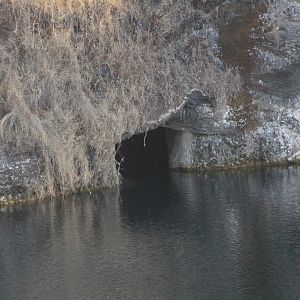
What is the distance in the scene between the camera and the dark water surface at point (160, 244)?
11195 millimetres

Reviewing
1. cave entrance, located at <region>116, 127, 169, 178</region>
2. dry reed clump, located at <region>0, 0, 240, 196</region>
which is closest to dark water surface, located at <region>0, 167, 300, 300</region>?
dry reed clump, located at <region>0, 0, 240, 196</region>

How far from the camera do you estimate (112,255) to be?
13328 millimetres

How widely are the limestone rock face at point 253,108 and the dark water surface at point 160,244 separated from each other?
3.69 m

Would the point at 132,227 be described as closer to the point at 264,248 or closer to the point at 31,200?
the point at 264,248

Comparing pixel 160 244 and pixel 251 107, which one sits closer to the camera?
pixel 160 244

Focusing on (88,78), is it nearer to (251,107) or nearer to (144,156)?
(144,156)

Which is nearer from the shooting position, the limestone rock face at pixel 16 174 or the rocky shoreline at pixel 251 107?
the limestone rock face at pixel 16 174

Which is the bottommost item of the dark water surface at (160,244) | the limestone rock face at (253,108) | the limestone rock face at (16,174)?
the dark water surface at (160,244)

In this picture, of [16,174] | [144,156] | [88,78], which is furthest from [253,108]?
[16,174]

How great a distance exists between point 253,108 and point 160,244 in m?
12.8

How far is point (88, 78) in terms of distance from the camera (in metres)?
23.3

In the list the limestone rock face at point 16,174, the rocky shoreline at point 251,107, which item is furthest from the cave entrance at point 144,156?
the limestone rock face at point 16,174

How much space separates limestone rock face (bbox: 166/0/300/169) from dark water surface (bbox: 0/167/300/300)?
3.69 meters

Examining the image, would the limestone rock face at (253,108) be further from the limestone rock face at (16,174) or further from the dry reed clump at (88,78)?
the limestone rock face at (16,174)
